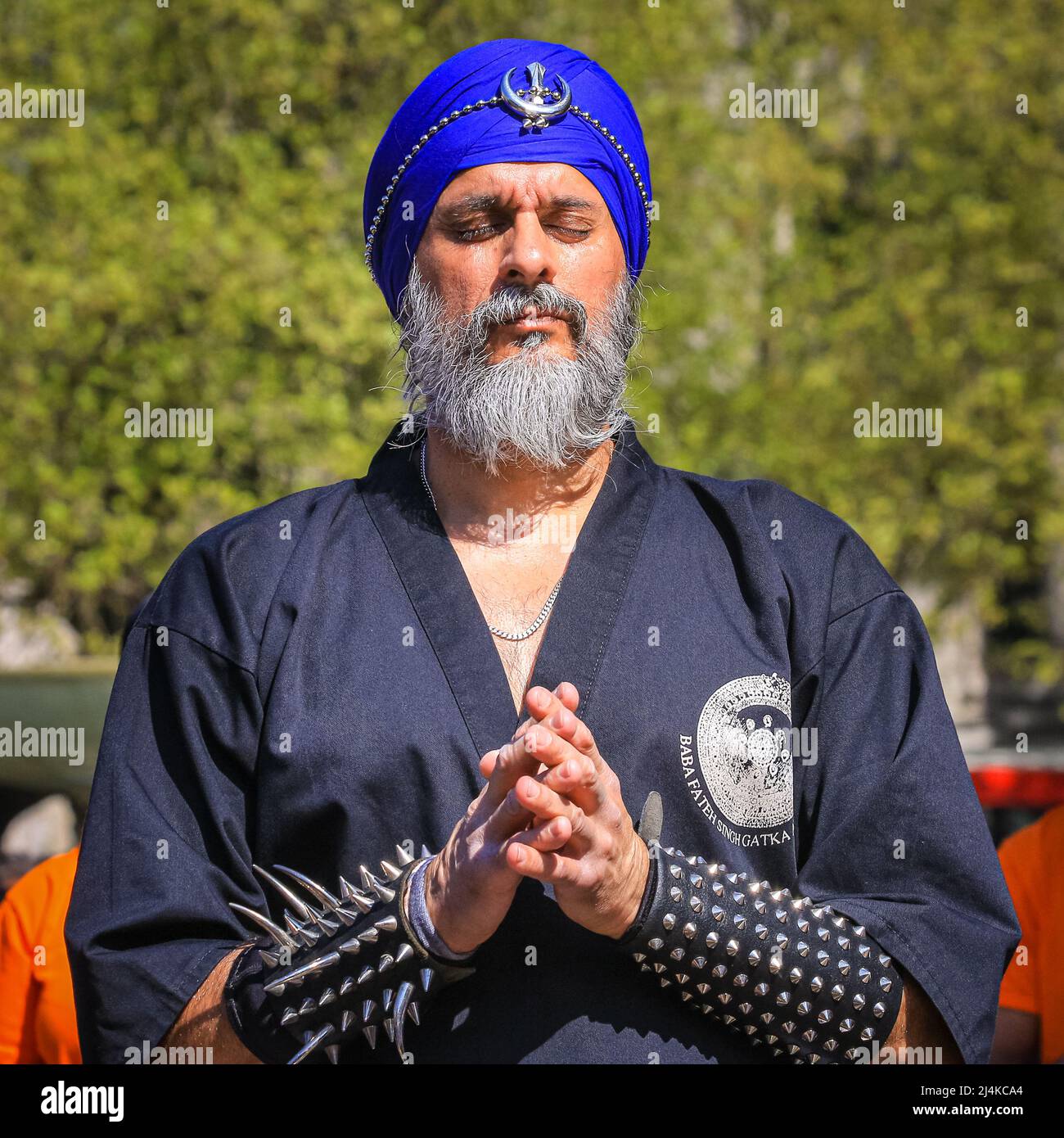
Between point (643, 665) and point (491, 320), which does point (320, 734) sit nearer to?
point (643, 665)

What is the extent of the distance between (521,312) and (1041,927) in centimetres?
238

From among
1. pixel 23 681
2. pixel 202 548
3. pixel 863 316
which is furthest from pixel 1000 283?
pixel 202 548

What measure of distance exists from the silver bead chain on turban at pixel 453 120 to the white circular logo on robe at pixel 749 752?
0.96 metres

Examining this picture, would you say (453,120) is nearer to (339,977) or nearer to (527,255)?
(527,255)

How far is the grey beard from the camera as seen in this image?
2529 millimetres

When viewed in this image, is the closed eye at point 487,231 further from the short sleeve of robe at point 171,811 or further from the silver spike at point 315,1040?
the silver spike at point 315,1040

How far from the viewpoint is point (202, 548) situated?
2.53 m

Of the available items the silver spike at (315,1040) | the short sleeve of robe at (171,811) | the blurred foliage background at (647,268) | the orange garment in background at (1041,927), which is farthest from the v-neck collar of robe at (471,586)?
the blurred foliage background at (647,268)

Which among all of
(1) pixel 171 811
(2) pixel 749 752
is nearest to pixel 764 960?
(2) pixel 749 752

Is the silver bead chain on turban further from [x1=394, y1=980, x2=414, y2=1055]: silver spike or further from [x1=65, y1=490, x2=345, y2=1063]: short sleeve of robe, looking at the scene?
[x1=394, y1=980, x2=414, y2=1055]: silver spike

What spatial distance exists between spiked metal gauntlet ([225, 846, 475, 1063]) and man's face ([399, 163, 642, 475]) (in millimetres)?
780

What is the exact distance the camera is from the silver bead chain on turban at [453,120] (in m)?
2.61

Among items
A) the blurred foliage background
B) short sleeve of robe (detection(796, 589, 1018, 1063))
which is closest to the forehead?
short sleeve of robe (detection(796, 589, 1018, 1063))

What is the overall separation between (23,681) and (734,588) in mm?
4516
